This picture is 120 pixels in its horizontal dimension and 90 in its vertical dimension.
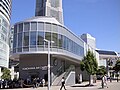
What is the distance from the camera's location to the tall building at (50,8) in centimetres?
9119

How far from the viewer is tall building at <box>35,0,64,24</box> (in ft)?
299

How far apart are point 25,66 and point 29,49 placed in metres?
5.54

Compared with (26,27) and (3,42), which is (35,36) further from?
(3,42)

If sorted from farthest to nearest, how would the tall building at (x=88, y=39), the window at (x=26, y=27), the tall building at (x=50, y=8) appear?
the tall building at (x=88, y=39) → the tall building at (x=50, y=8) → the window at (x=26, y=27)

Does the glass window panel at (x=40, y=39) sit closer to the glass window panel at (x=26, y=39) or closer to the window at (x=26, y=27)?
the glass window panel at (x=26, y=39)

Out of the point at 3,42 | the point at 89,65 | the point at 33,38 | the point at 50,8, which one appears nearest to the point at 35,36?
the point at 33,38

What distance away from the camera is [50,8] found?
330 feet

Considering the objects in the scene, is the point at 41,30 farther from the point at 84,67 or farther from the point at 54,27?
the point at 84,67

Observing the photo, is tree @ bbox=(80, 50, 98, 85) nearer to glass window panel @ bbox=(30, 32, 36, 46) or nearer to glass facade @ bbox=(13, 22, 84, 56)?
glass facade @ bbox=(13, 22, 84, 56)

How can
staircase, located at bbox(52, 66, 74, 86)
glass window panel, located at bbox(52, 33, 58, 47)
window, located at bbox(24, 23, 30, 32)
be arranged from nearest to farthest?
1. window, located at bbox(24, 23, 30, 32)
2. glass window panel, located at bbox(52, 33, 58, 47)
3. staircase, located at bbox(52, 66, 74, 86)

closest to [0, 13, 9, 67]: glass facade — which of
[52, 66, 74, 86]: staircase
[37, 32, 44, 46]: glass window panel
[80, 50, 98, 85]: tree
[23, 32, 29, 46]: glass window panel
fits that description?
[52, 66, 74, 86]: staircase

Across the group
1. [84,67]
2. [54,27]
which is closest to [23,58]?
[54,27]

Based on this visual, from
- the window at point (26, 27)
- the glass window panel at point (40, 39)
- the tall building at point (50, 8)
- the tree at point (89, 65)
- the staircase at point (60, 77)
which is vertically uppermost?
the tall building at point (50, 8)

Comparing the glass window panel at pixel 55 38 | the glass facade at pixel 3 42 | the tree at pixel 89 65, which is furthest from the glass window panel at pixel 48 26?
the glass facade at pixel 3 42
